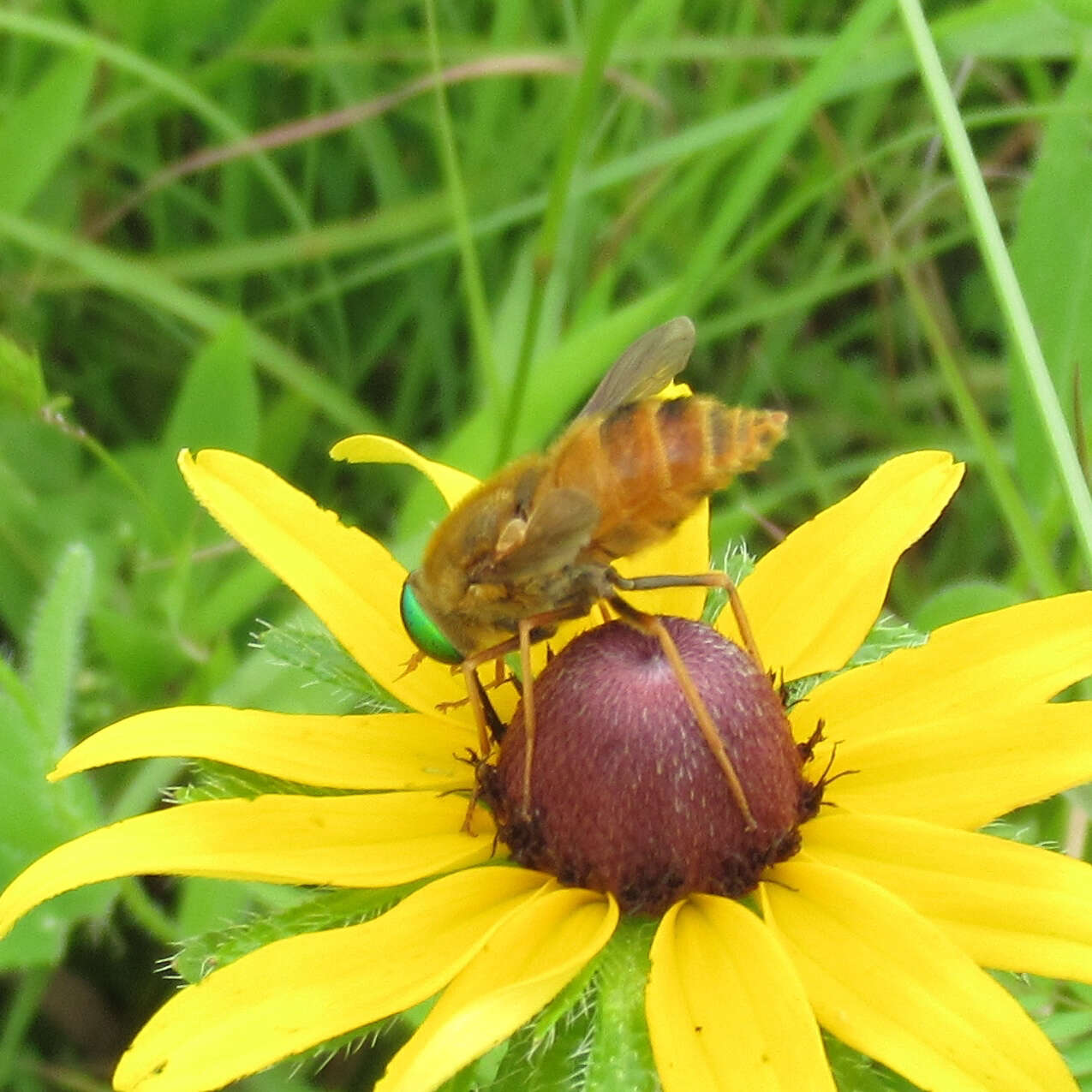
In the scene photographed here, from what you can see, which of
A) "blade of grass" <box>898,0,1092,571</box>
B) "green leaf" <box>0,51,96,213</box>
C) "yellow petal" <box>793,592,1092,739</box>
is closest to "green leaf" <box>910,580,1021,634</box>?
"blade of grass" <box>898,0,1092,571</box>

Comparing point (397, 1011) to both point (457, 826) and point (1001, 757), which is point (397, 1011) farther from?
point (1001, 757)

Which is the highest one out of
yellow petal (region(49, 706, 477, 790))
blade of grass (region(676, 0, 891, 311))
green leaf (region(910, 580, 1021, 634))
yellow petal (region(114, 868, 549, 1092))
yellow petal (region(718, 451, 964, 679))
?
blade of grass (region(676, 0, 891, 311))

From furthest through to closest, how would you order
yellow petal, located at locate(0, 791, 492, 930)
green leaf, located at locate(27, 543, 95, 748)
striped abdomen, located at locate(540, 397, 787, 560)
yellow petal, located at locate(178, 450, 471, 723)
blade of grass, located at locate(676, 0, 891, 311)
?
blade of grass, located at locate(676, 0, 891, 311)
green leaf, located at locate(27, 543, 95, 748)
yellow petal, located at locate(178, 450, 471, 723)
striped abdomen, located at locate(540, 397, 787, 560)
yellow petal, located at locate(0, 791, 492, 930)

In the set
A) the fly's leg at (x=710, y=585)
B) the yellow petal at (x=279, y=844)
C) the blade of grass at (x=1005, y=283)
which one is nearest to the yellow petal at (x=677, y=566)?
the fly's leg at (x=710, y=585)

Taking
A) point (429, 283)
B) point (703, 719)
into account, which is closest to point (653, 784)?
point (703, 719)

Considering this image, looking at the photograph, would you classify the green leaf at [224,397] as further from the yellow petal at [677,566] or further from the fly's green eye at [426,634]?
the fly's green eye at [426,634]

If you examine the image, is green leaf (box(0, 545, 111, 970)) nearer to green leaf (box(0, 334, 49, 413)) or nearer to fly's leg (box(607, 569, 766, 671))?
green leaf (box(0, 334, 49, 413))

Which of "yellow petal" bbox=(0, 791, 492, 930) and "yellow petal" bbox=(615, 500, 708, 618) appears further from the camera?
"yellow petal" bbox=(615, 500, 708, 618)

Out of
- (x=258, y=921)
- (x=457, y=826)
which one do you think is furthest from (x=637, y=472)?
(x=258, y=921)
